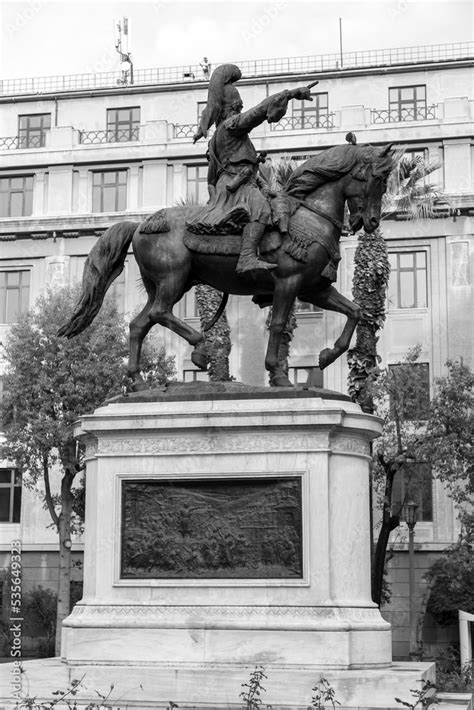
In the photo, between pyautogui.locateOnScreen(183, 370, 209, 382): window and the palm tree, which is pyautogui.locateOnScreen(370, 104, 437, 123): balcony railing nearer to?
the palm tree

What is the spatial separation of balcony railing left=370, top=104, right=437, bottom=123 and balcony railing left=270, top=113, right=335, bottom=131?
175cm

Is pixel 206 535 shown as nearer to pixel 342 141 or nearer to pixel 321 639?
pixel 321 639

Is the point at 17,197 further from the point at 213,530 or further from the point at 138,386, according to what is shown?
the point at 213,530

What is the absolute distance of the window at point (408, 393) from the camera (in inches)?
1308

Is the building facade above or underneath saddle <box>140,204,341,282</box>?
above

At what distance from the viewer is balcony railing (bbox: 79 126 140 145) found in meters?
48.3

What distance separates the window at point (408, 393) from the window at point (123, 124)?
18828 mm

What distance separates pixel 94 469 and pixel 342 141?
1321 inches

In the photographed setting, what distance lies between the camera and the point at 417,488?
126 ft

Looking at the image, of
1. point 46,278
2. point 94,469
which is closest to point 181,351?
point 46,278

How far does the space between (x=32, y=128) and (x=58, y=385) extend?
17.8 metres

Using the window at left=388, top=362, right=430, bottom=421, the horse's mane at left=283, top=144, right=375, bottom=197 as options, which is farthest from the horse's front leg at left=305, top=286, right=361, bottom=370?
the window at left=388, top=362, right=430, bottom=421

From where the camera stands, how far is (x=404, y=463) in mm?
32906

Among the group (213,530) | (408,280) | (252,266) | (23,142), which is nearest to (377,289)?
(408,280)
